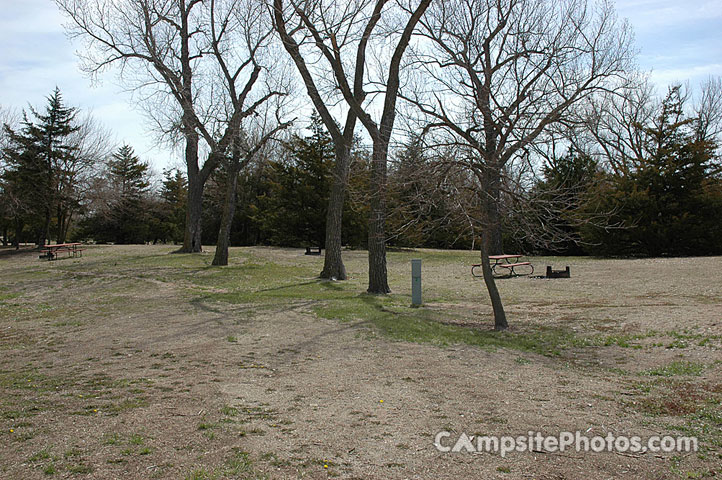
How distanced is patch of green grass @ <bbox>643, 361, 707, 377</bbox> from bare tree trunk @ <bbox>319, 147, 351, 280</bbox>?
10892mm

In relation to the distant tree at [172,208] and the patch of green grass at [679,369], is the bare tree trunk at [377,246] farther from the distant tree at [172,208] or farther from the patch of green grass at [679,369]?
the distant tree at [172,208]

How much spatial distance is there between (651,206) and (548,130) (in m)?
20.3

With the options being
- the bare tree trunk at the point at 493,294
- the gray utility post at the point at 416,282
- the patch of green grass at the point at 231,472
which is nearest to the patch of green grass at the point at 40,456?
the patch of green grass at the point at 231,472

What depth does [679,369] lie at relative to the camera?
250 inches

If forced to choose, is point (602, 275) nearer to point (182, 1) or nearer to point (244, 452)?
point (244, 452)

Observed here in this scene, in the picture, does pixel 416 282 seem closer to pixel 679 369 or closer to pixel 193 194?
pixel 679 369

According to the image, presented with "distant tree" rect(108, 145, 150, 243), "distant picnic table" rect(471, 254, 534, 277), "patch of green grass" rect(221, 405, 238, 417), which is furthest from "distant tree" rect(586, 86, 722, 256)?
"distant tree" rect(108, 145, 150, 243)

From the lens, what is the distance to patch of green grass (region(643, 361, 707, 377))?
6172mm

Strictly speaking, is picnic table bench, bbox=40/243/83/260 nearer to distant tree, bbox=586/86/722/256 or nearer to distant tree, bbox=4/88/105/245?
distant tree, bbox=4/88/105/245

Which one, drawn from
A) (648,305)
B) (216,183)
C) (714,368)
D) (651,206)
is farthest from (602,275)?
(216,183)

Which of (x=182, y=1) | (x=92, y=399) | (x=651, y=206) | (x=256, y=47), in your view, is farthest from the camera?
(x=651, y=206)

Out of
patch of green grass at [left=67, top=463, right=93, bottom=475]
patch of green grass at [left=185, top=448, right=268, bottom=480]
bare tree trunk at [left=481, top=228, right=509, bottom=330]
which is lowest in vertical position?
patch of green grass at [left=185, top=448, right=268, bottom=480]

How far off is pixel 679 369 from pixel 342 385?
4102 millimetres

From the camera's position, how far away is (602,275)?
17.8 meters
